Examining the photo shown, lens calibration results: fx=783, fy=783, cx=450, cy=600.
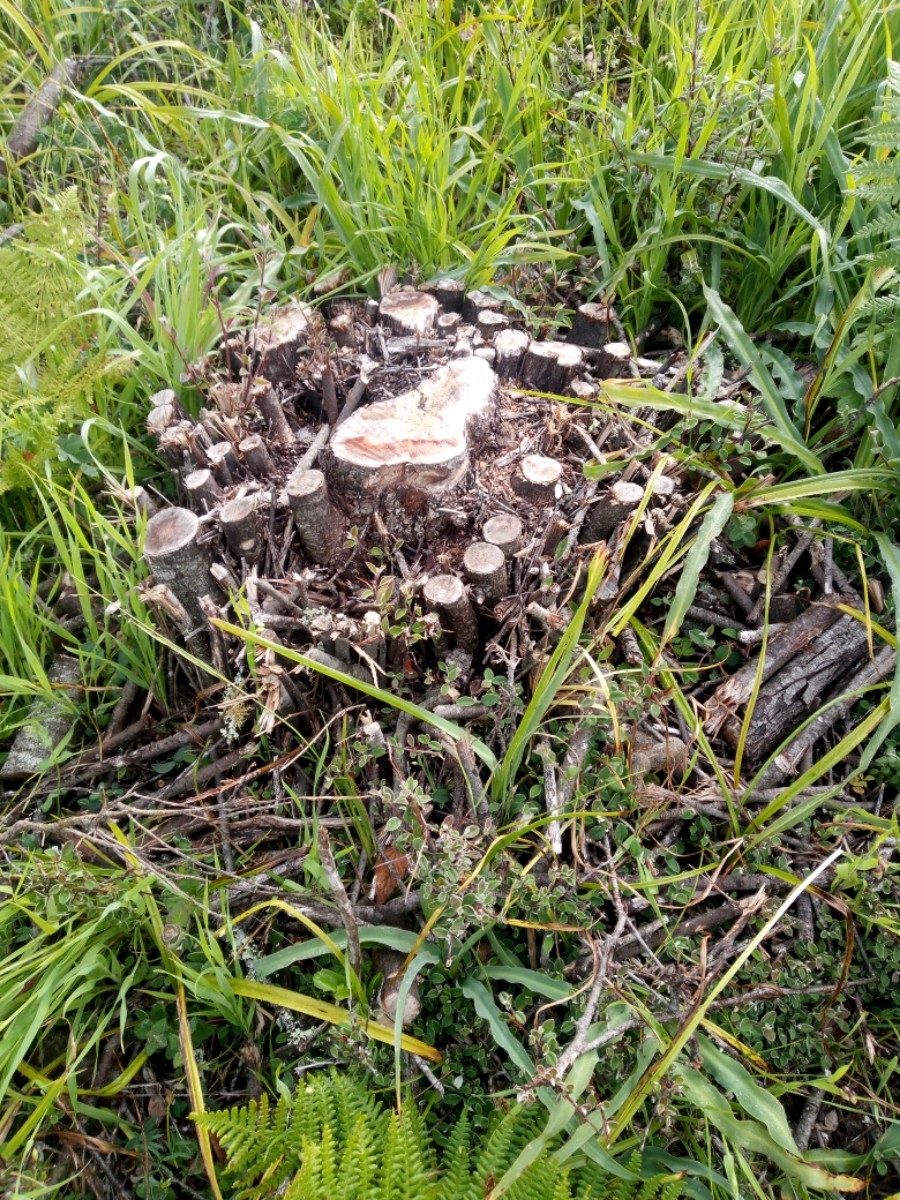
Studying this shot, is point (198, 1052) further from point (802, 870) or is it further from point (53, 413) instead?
point (53, 413)

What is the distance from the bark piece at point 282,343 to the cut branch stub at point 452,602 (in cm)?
98

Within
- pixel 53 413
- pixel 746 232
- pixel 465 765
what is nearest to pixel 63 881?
pixel 465 765

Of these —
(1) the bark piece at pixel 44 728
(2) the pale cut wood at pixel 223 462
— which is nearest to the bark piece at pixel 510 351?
(2) the pale cut wood at pixel 223 462

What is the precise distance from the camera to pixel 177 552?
1.86m

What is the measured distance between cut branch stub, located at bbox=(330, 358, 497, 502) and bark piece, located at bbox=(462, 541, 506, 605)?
0.22 meters

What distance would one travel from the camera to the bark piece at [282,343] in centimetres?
238

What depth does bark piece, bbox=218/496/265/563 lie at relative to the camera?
1952 millimetres

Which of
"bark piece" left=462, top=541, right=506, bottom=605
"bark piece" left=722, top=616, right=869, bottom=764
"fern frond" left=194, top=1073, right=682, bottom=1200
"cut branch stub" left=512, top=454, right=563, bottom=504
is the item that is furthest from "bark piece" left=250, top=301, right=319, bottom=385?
"fern frond" left=194, top=1073, right=682, bottom=1200

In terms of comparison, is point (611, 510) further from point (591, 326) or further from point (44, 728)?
point (44, 728)

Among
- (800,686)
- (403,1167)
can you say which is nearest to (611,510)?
(800,686)

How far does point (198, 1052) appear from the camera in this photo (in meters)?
1.63

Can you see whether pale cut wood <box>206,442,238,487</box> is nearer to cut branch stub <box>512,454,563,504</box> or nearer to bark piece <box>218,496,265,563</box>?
bark piece <box>218,496,265,563</box>

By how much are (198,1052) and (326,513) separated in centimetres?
123

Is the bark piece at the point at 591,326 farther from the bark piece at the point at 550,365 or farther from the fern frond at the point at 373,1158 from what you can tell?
the fern frond at the point at 373,1158
